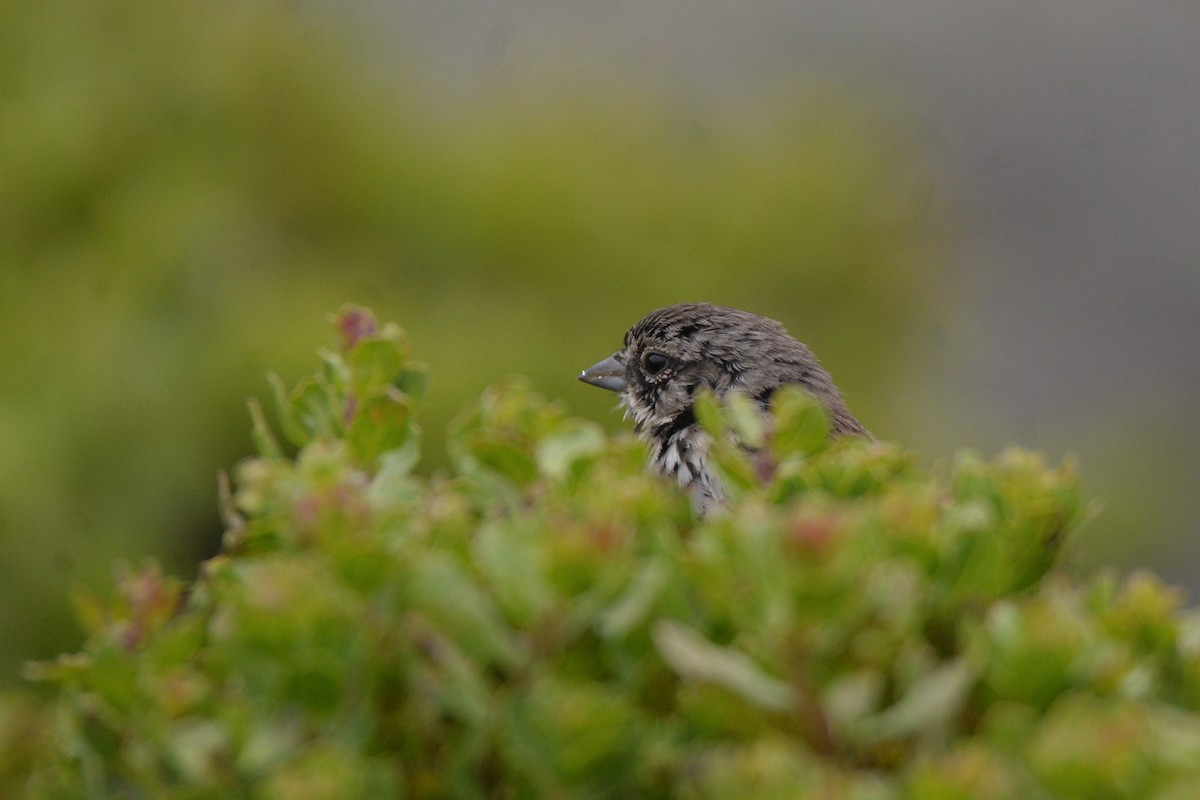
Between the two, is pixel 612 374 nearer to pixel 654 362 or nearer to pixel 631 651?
pixel 654 362

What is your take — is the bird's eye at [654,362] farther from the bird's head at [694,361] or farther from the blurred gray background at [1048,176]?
the blurred gray background at [1048,176]

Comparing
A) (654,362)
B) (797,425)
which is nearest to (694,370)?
(654,362)

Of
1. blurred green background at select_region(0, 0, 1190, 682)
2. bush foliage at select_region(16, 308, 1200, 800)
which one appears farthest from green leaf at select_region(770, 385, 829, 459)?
blurred green background at select_region(0, 0, 1190, 682)

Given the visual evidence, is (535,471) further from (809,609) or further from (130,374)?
(130,374)

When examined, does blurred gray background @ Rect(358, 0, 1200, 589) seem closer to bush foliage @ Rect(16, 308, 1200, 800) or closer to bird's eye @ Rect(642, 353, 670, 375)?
bird's eye @ Rect(642, 353, 670, 375)

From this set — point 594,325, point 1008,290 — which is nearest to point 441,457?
point 594,325

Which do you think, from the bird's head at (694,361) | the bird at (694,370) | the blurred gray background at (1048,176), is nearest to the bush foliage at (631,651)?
the bird at (694,370)
